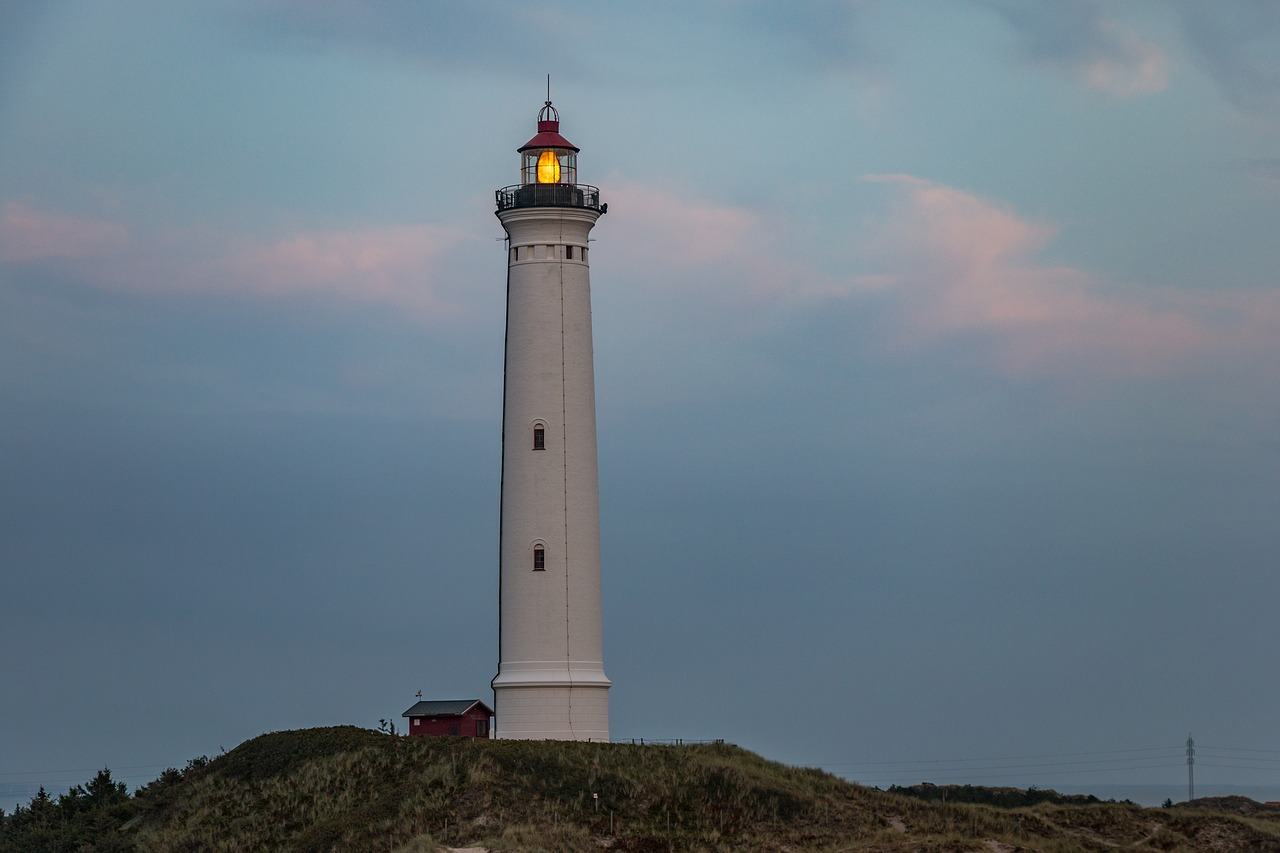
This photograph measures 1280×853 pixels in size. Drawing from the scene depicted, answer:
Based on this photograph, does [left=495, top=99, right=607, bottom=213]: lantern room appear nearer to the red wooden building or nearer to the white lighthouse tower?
the white lighthouse tower

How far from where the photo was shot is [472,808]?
143 feet

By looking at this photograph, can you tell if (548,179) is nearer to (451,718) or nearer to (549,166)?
(549,166)

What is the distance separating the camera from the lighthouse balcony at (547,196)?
2080 inches

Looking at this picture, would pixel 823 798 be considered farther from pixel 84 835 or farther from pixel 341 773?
pixel 84 835

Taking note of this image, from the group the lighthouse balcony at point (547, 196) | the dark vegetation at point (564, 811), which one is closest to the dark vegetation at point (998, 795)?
the dark vegetation at point (564, 811)

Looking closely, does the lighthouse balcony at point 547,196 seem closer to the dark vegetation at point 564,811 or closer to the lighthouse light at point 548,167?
the lighthouse light at point 548,167

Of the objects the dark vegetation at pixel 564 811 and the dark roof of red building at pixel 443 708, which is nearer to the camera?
the dark vegetation at pixel 564 811

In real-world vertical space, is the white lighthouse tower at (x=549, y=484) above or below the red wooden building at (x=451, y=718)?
above

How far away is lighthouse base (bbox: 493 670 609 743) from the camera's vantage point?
167 feet

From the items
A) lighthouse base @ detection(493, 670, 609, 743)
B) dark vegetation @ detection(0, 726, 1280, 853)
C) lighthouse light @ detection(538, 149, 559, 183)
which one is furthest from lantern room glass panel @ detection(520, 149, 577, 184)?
dark vegetation @ detection(0, 726, 1280, 853)

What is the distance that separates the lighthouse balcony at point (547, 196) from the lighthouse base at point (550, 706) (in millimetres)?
14149

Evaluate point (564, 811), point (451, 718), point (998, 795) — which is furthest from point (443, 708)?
point (998, 795)

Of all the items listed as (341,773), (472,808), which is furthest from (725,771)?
(341,773)

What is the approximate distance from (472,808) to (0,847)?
17.1 metres
